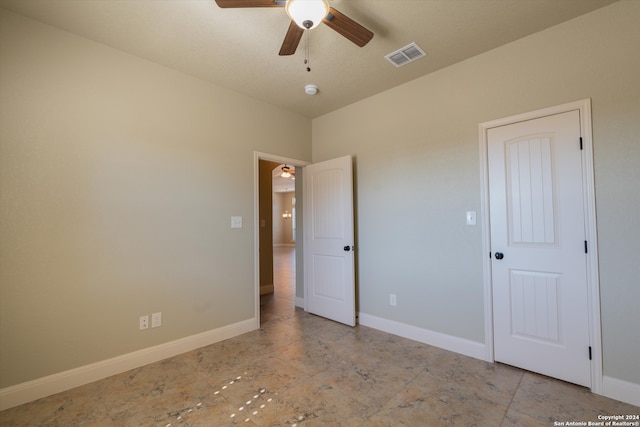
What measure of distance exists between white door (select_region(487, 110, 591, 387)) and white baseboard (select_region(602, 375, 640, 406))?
10cm

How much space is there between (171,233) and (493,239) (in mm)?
3068

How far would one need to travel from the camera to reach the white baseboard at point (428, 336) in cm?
263

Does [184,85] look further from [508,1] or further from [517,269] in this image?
[517,269]

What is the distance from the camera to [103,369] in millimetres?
2363

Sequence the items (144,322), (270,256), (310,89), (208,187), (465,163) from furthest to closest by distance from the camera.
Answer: (270,256), (310,89), (208,187), (465,163), (144,322)

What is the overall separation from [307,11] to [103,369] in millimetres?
3133

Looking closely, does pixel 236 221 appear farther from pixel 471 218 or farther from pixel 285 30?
pixel 471 218

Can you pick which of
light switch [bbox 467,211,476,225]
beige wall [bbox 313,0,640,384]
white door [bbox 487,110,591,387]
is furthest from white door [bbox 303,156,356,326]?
white door [bbox 487,110,591,387]

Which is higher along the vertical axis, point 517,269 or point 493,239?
point 493,239

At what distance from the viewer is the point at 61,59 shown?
7.39 feet

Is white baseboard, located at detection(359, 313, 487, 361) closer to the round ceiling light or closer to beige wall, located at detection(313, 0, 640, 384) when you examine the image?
beige wall, located at detection(313, 0, 640, 384)

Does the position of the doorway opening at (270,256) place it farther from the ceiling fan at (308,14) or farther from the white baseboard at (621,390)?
the white baseboard at (621,390)

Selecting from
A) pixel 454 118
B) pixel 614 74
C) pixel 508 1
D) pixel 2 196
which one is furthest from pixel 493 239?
pixel 2 196

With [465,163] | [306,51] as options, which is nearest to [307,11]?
[306,51]
